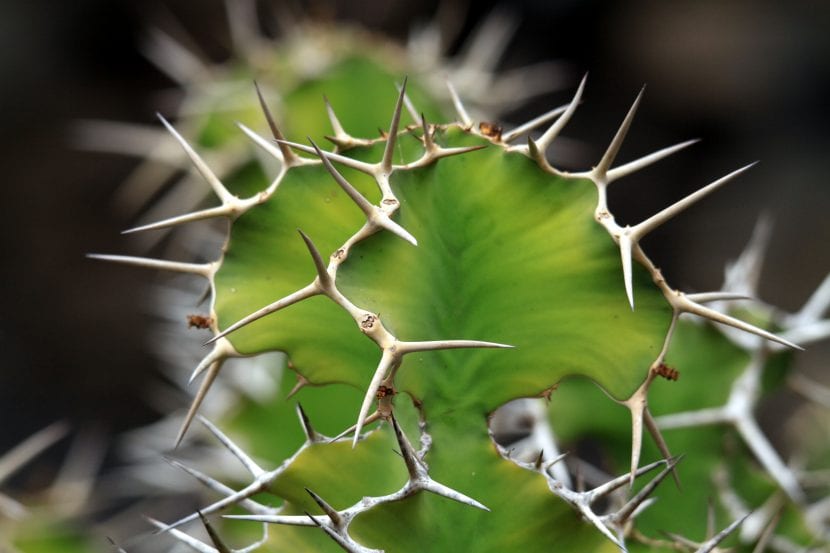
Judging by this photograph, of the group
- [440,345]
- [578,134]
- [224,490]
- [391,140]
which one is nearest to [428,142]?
[391,140]

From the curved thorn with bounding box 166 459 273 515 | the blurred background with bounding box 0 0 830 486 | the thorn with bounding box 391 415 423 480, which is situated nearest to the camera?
the thorn with bounding box 391 415 423 480

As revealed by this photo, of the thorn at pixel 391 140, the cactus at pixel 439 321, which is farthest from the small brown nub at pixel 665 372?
the thorn at pixel 391 140

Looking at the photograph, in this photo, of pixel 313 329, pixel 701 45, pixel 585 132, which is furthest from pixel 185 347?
pixel 701 45

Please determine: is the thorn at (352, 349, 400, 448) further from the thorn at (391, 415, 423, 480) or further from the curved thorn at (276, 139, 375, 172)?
the curved thorn at (276, 139, 375, 172)

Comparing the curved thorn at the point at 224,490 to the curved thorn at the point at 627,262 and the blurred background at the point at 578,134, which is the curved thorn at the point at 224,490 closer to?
the curved thorn at the point at 627,262

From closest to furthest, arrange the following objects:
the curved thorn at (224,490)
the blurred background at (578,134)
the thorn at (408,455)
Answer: the thorn at (408,455)
the curved thorn at (224,490)
the blurred background at (578,134)

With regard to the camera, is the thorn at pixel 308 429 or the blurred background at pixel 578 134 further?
the blurred background at pixel 578 134

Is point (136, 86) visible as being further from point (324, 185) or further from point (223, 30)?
point (324, 185)

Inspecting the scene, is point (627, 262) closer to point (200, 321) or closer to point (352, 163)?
point (352, 163)

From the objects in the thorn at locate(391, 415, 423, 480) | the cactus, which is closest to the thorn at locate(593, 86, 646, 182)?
the cactus
